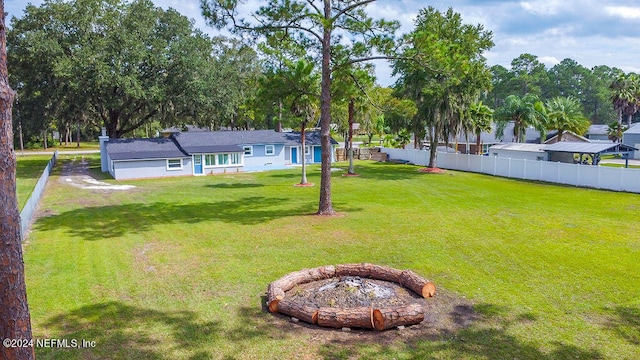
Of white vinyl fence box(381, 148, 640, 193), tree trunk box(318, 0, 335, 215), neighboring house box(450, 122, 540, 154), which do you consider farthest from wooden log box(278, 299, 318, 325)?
neighboring house box(450, 122, 540, 154)

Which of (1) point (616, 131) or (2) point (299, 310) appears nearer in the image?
(2) point (299, 310)

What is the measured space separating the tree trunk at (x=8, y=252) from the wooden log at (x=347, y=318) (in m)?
4.39

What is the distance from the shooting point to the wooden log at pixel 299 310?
24.8 ft

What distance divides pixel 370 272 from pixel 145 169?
2674 cm

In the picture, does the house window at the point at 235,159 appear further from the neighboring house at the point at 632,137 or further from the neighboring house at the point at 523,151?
the neighboring house at the point at 632,137

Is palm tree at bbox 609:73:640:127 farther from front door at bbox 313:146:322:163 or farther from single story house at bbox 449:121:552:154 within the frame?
front door at bbox 313:146:322:163

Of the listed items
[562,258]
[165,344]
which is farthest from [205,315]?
[562,258]

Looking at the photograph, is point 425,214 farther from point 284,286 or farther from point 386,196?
point 284,286

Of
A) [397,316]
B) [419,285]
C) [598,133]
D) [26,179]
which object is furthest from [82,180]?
[598,133]

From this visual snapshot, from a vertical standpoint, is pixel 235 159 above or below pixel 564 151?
below

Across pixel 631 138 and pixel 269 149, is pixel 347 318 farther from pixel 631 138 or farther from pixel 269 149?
pixel 631 138

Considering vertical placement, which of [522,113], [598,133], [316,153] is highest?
[522,113]

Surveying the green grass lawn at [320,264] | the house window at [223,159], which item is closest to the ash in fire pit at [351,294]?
the green grass lawn at [320,264]

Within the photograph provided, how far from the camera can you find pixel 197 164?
113 ft
